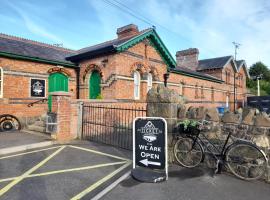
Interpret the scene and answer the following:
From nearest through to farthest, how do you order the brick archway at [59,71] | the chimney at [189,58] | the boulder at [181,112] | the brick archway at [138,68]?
the boulder at [181,112] → the brick archway at [59,71] → the brick archway at [138,68] → the chimney at [189,58]

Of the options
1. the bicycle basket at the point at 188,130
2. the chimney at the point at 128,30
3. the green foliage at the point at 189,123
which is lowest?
the bicycle basket at the point at 188,130

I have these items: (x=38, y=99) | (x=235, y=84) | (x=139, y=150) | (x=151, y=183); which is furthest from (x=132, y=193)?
(x=235, y=84)

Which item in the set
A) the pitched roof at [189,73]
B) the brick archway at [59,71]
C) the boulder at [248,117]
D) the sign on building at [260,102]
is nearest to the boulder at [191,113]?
the boulder at [248,117]

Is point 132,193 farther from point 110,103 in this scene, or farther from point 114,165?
point 110,103

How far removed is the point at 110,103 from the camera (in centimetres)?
1308

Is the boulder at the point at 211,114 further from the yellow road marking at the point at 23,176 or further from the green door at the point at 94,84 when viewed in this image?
the green door at the point at 94,84

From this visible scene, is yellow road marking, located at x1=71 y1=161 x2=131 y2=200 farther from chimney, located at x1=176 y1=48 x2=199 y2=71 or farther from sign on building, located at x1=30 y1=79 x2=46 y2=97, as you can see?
chimney, located at x1=176 y1=48 x2=199 y2=71

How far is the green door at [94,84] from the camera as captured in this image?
15190 mm

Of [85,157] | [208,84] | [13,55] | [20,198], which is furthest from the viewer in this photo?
[208,84]

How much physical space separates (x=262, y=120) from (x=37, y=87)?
40.1 ft

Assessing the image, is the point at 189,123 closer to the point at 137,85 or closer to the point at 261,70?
the point at 137,85

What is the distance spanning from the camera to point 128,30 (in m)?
16.8

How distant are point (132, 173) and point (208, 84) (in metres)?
23.2

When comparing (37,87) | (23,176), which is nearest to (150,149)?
(23,176)
